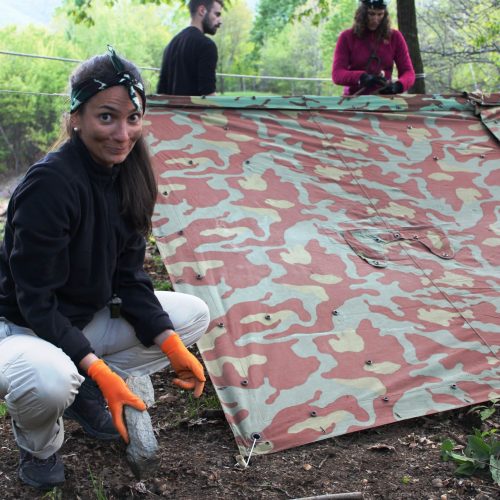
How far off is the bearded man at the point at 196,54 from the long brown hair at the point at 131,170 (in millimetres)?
1966

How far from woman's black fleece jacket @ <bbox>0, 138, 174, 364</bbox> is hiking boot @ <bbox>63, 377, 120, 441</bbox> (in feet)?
0.87

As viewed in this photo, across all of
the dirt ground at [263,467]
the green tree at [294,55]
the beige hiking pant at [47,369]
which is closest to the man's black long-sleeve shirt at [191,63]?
the beige hiking pant at [47,369]

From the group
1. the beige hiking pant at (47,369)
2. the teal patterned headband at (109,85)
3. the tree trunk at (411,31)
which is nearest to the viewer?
the beige hiking pant at (47,369)

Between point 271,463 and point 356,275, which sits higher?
point 356,275

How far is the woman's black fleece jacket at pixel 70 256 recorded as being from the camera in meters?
2.20

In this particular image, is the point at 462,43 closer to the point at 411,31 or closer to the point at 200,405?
the point at 411,31

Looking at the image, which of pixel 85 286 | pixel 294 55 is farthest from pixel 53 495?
pixel 294 55

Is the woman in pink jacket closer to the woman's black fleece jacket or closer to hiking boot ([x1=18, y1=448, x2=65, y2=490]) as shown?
the woman's black fleece jacket

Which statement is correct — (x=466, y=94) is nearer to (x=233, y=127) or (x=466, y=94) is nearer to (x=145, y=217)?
(x=233, y=127)

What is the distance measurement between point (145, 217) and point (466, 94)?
3.06 meters

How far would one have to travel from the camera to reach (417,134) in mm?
4449

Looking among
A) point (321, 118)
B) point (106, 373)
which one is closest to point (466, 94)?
point (321, 118)

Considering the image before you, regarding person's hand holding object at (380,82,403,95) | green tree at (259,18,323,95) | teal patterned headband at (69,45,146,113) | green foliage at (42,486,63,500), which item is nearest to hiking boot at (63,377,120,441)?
green foliage at (42,486,63,500)

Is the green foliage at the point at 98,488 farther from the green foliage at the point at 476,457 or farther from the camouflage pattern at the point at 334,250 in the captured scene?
the green foliage at the point at 476,457
